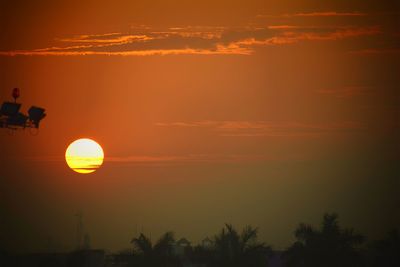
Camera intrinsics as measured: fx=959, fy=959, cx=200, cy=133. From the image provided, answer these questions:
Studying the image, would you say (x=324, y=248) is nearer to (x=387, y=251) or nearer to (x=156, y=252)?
(x=387, y=251)

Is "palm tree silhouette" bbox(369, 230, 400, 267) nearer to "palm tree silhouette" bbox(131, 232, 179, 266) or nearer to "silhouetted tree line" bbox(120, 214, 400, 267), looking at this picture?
"silhouetted tree line" bbox(120, 214, 400, 267)

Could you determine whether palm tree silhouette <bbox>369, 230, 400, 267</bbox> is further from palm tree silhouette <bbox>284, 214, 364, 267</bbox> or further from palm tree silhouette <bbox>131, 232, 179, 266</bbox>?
palm tree silhouette <bbox>131, 232, 179, 266</bbox>

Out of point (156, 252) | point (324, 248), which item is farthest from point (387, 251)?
point (156, 252)

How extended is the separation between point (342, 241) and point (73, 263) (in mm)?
17490

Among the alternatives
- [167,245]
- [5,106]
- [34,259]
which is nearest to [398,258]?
[167,245]

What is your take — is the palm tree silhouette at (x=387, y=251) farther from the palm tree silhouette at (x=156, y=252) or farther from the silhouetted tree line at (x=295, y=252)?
the palm tree silhouette at (x=156, y=252)

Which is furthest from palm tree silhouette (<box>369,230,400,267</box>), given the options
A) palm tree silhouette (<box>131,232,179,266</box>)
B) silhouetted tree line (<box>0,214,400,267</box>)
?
palm tree silhouette (<box>131,232,179,266</box>)

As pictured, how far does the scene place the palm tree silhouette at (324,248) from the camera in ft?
203

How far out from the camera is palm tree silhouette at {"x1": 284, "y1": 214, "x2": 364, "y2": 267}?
61969 mm

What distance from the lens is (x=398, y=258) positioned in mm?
62625

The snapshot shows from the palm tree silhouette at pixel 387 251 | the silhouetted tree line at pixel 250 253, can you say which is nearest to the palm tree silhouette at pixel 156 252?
the silhouetted tree line at pixel 250 253

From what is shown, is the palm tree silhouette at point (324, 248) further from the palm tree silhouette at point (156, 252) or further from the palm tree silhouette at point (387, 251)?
the palm tree silhouette at point (156, 252)

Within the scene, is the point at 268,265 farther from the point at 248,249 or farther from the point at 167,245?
the point at 167,245

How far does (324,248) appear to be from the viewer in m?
62.8
